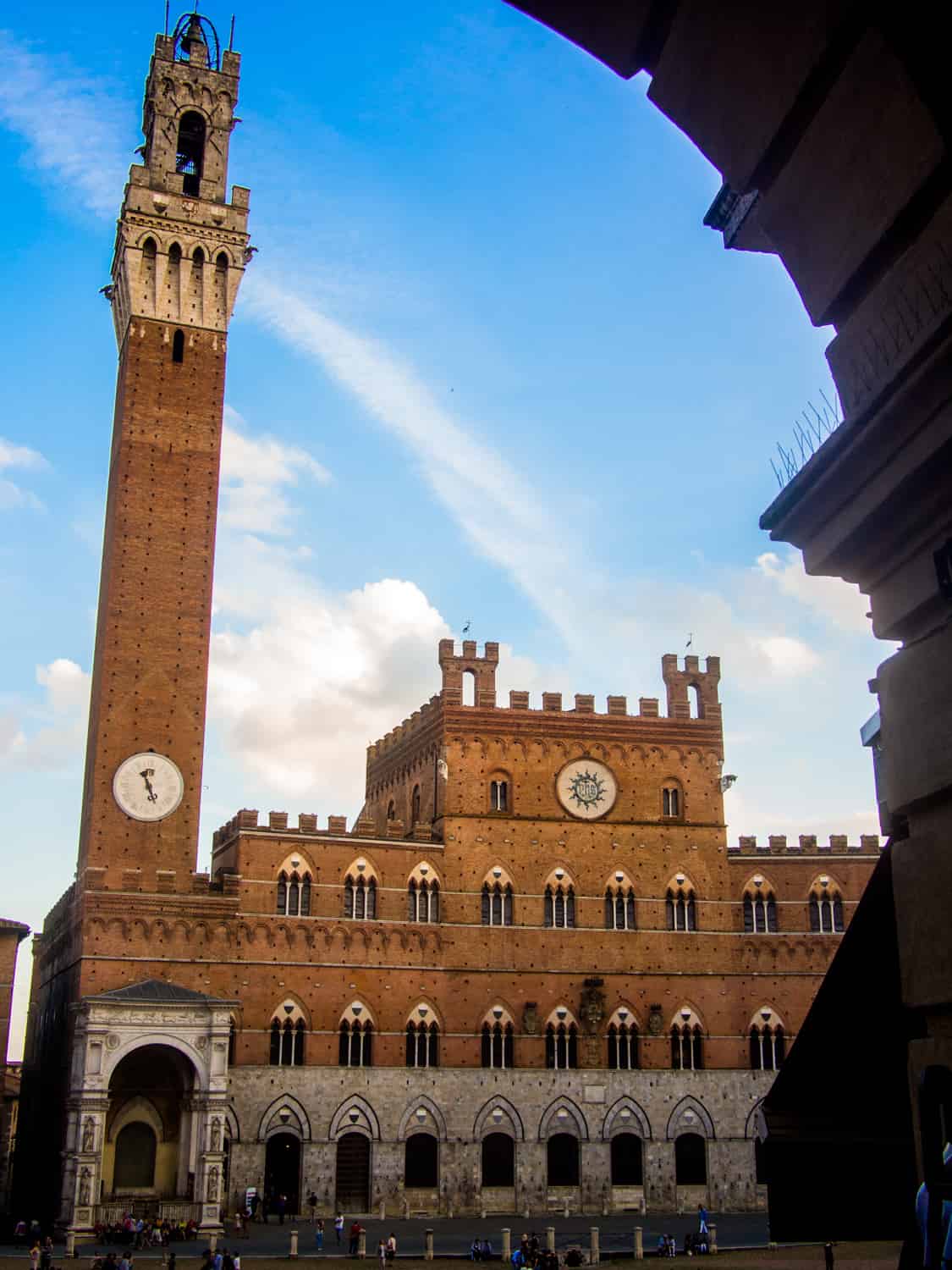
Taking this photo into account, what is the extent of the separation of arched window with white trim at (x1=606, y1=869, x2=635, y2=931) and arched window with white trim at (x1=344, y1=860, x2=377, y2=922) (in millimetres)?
8294

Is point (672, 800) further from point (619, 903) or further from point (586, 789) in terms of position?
point (619, 903)

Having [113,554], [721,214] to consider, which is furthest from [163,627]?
[721,214]

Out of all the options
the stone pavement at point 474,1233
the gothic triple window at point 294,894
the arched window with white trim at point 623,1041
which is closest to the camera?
the stone pavement at point 474,1233

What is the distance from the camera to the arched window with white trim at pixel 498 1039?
4409cm

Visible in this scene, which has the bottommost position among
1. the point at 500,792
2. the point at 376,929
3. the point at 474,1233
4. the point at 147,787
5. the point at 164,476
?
the point at 474,1233

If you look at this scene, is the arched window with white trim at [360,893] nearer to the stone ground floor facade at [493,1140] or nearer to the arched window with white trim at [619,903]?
the stone ground floor facade at [493,1140]

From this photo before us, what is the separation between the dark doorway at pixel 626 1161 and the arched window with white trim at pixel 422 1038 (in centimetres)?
666

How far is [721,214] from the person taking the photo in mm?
Result: 6242

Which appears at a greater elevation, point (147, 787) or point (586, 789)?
point (586, 789)

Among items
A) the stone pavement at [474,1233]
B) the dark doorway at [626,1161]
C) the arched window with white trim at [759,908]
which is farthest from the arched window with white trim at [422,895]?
the arched window with white trim at [759,908]

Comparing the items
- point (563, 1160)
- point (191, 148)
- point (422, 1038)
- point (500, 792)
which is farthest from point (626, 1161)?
point (191, 148)

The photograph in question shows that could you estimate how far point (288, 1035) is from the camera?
137ft

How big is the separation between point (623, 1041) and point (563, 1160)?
436 cm

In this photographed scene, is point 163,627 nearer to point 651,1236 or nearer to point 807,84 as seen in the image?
point 651,1236
